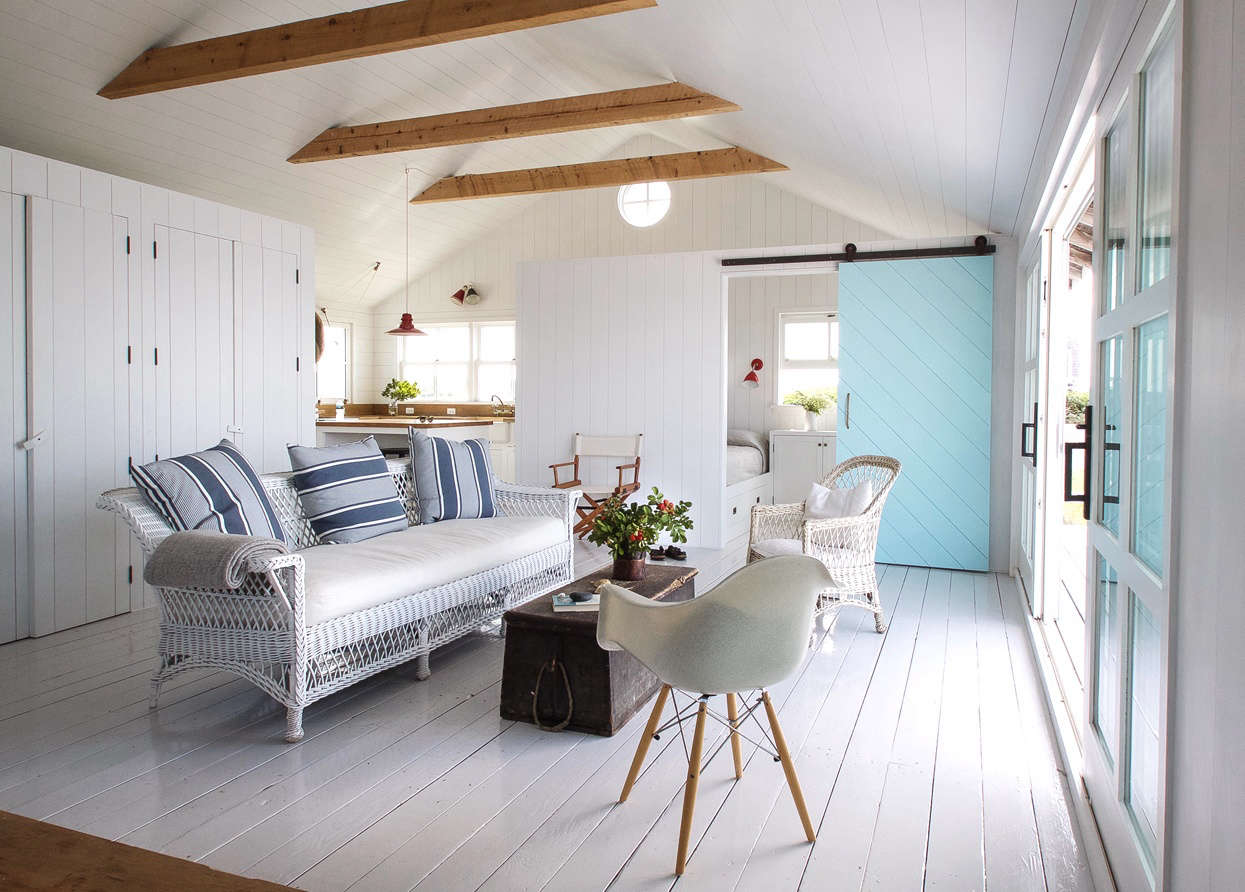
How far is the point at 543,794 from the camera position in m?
2.40

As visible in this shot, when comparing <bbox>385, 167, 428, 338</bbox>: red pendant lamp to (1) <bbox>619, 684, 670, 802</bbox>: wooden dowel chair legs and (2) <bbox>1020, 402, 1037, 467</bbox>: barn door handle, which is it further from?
(1) <bbox>619, 684, 670, 802</bbox>: wooden dowel chair legs

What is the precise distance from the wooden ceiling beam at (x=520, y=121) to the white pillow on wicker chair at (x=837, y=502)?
242 centimetres

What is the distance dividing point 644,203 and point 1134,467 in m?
7.48

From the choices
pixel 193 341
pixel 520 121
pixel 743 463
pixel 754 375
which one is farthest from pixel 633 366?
pixel 193 341

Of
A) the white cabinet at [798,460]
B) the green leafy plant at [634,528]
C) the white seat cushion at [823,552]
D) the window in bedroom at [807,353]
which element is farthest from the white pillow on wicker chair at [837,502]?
the window in bedroom at [807,353]

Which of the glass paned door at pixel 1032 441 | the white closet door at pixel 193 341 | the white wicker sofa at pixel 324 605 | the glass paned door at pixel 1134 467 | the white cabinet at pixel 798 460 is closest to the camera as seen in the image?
the glass paned door at pixel 1134 467

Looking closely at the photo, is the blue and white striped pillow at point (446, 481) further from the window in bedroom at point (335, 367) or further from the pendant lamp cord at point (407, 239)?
the window in bedroom at point (335, 367)

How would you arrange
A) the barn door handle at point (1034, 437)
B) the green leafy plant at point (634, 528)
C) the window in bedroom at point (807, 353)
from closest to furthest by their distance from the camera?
1. the green leafy plant at point (634, 528)
2. the barn door handle at point (1034, 437)
3. the window in bedroom at point (807, 353)

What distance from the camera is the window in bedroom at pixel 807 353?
8.46 meters

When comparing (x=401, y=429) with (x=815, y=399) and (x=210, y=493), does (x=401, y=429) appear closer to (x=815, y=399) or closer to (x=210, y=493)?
(x=815, y=399)

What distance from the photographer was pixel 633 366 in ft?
21.6

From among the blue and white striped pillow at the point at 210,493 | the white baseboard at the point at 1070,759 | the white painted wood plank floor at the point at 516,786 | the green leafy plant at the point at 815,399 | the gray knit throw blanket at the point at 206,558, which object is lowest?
the white painted wood plank floor at the point at 516,786

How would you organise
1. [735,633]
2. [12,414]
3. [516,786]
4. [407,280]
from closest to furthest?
1. [735,633]
2. [516,786]
3. [12,414]
4. [407,280]

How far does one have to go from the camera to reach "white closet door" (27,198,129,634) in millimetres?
3959
